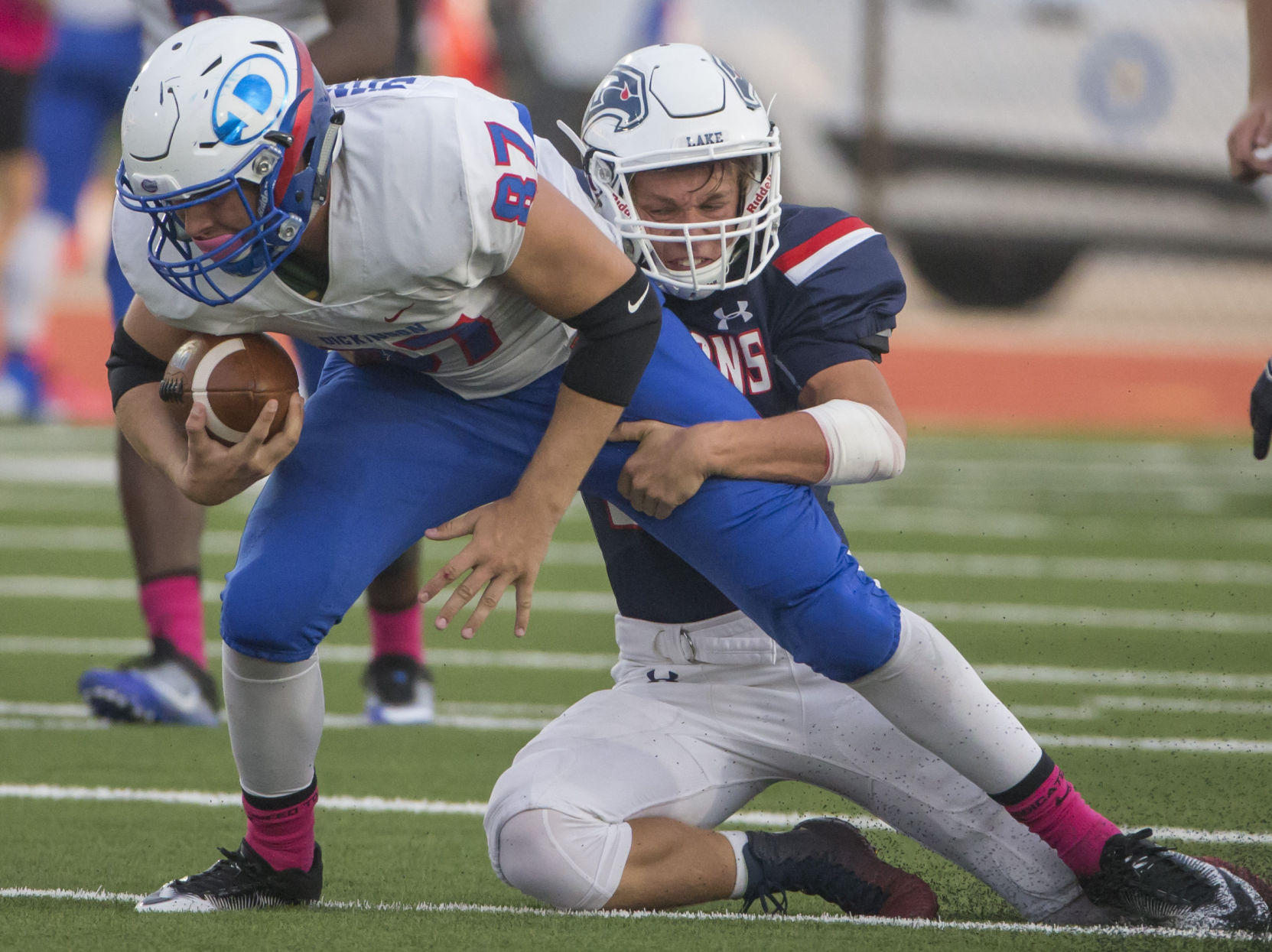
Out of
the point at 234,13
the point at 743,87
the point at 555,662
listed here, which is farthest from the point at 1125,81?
the point at 743,87

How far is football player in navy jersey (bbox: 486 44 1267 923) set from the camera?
2.25 metres

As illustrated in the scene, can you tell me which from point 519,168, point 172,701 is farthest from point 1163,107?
point 519,168

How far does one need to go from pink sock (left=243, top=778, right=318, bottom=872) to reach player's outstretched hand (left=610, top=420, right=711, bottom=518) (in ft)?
1.87

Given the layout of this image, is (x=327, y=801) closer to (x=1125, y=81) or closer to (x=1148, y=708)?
(x=1148, y=708)

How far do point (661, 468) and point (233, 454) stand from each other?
515 mm

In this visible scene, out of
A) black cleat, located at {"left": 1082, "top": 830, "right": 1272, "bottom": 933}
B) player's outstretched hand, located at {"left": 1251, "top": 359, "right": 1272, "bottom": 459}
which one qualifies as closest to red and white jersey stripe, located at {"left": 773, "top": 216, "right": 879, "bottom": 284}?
player's outstretched hand, located at {"left": 1251, "top": 359, "right": 1272, "bottom": 459}

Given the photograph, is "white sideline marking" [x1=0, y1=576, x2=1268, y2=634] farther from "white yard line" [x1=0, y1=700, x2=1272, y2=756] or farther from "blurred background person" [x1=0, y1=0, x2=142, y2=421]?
"blurred background person" [x1=0, y1=0, x2=142, y2=421]

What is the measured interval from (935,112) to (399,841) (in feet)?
31.9

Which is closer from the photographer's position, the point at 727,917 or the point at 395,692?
the point at 727,917

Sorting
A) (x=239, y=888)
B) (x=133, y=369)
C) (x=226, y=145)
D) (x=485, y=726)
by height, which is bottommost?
(x=485, y=726)

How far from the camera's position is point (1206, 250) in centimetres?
1166

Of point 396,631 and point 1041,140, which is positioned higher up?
point 396,631

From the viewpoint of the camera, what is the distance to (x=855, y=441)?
2297 mm

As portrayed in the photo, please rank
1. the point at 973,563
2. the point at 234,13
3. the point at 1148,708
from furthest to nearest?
the point at 973,563
the point at 1148,708
the point at 234,13
